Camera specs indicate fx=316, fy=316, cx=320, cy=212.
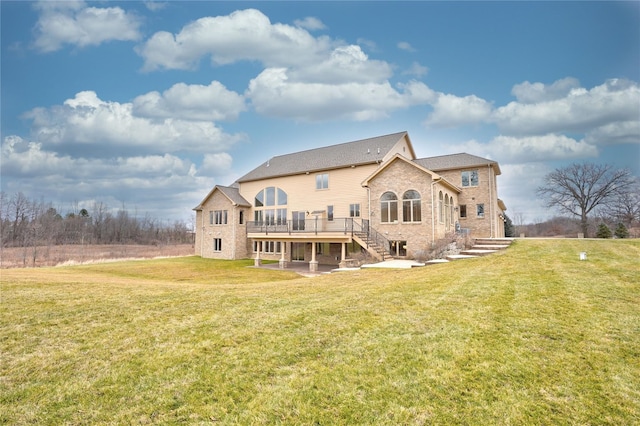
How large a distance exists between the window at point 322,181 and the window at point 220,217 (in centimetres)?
972

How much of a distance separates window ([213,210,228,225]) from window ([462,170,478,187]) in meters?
21.0

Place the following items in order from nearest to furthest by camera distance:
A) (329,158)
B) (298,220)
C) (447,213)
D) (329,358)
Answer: (329,358) < (447,213) < (298,220) < (329,158)

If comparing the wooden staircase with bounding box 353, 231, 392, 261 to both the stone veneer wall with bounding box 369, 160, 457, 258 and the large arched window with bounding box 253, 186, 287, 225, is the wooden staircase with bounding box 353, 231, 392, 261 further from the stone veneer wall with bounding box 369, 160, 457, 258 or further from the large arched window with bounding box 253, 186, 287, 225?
the large arched window with bounding box 253, 186, 287, 225

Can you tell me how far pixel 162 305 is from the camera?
683 cm

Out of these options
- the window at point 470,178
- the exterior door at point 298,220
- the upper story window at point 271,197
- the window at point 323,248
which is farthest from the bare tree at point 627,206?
the upper story window at point 271,197

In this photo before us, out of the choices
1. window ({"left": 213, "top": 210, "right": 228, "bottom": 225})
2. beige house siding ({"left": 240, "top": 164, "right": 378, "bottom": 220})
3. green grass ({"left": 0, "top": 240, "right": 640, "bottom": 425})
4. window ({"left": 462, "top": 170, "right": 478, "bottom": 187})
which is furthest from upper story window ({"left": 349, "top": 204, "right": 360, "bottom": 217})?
green grass ({"left": 0, "top": 240, "right": 640, "bottom": 425})

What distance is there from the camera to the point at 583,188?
1446 inches

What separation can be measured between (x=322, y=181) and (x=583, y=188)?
32.1m

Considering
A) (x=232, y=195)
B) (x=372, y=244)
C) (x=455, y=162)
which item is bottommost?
(x=372, y=244)

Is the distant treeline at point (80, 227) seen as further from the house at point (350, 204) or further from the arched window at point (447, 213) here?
the arched window at point (447, 213)

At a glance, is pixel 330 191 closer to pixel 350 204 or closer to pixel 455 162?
pixel 350 204

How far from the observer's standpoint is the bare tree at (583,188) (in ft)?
115

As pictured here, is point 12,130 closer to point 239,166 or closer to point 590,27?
point 239,166

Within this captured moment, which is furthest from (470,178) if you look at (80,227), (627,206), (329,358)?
(80,227)
